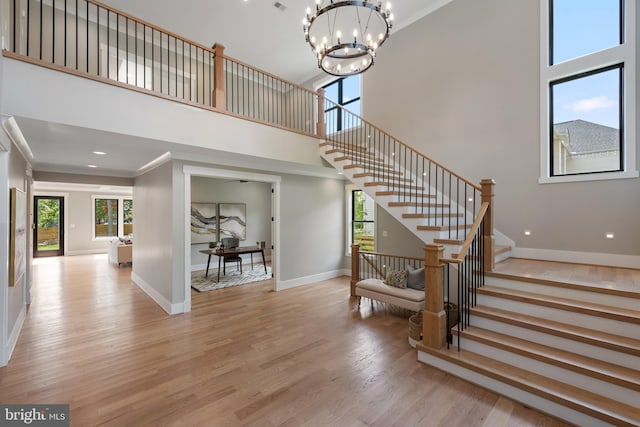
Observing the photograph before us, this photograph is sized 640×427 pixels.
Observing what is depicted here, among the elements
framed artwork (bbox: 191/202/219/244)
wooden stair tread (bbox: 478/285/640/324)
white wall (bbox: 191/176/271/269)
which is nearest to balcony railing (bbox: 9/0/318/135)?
white wall (bbox: 191/176/271/269)

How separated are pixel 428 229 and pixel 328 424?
2708 mm

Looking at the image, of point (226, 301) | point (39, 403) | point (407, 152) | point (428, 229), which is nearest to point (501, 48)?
point (407, 152)

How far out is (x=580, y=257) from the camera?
4.04 m

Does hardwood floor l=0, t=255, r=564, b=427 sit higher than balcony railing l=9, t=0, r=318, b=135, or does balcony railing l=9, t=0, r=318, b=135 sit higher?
balcony railing l=9, t=0, r=318, b=135

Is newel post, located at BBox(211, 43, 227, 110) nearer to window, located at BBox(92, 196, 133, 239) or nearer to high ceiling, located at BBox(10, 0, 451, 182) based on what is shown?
high ceiling, located at BBox(10, 0, 451, 182)

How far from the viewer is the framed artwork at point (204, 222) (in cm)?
814

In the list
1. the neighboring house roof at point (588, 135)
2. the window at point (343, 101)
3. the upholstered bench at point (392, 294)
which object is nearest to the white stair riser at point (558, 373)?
the upholstered bench at point (392, 294)

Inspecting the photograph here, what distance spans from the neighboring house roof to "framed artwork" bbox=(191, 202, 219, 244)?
8.08m

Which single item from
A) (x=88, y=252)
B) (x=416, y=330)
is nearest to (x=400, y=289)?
(x=416, y=330)

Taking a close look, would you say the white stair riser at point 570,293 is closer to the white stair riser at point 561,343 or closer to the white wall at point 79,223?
the white stair riser at point 561,343

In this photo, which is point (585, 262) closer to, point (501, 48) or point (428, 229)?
point (428, 229)

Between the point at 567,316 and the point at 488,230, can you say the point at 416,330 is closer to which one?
the point at 567,316

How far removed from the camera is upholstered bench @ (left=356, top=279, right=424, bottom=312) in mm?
4055

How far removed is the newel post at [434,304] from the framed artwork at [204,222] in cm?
687
